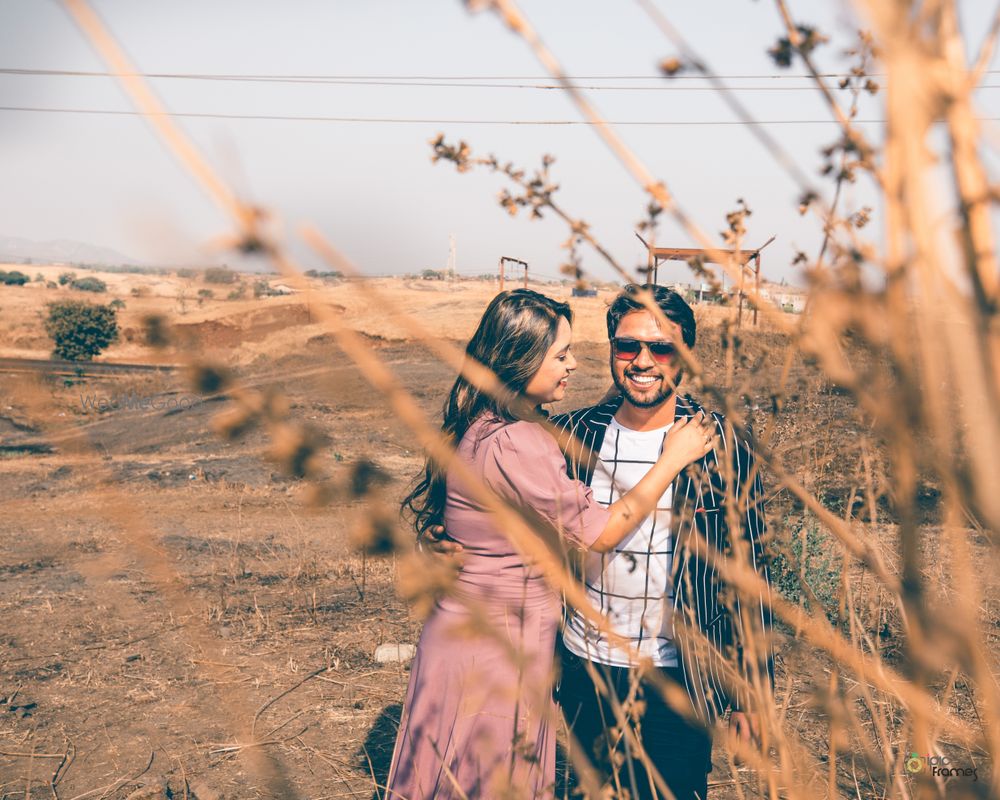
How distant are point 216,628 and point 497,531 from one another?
4.09 metres

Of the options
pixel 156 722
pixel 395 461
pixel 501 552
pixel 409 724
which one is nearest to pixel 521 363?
pixel 501 552

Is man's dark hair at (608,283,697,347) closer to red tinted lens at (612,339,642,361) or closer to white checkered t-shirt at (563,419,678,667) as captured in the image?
red tinted lens at (612,339,642,361)

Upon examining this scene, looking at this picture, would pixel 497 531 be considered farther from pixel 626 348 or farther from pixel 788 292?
pixel 788 292

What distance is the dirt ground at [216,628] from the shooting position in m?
2.72

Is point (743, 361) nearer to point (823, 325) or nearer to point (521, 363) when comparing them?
point (823, 325)

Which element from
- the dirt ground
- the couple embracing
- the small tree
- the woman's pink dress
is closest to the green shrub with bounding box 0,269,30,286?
the small tree

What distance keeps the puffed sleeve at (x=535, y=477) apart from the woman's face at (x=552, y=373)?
0.20 m

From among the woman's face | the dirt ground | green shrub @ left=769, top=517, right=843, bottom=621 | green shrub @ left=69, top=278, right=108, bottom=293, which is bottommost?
the dirt ground

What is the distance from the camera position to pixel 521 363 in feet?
8.57

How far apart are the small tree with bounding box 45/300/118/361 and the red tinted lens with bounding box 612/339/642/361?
3115 centimetres

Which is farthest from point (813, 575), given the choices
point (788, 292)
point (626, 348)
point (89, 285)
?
point (89, 285)

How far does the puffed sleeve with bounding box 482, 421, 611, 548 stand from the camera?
2168mm

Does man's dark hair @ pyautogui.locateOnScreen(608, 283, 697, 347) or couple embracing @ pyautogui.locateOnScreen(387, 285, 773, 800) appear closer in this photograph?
couple embracing @ pyautogui.locateOnScreen(387, 285, 773, 800)

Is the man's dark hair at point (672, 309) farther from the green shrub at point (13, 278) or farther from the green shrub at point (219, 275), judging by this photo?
Answer: the green shrub at point (13, 278)
